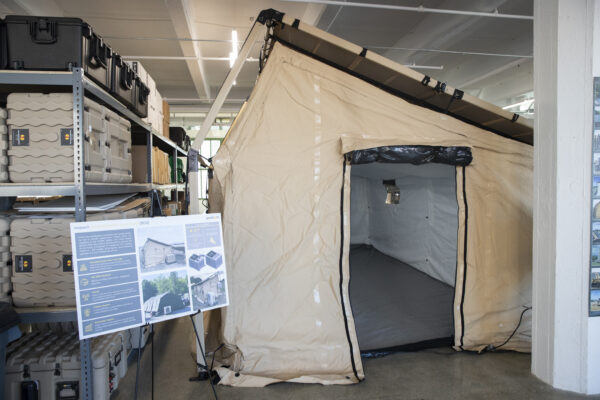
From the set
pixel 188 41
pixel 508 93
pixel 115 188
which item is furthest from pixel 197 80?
pixel 508 93

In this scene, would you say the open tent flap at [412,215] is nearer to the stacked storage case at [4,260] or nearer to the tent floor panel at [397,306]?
the tent floor panel at [397,306]

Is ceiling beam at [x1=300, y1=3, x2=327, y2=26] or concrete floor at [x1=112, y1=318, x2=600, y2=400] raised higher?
ceiling beam at [x1=300, y1=3, x2=327, y2=26]

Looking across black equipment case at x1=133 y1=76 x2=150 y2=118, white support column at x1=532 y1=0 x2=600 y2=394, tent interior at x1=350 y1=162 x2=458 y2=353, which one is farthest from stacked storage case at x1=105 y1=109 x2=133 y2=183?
white support column at x1=532 y1=0 x2=600 y2=394

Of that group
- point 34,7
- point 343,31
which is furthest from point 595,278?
point 34,7

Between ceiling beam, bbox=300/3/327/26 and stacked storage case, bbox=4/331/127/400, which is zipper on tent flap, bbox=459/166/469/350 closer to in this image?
stacked storage case, bbox=4/331/127/400

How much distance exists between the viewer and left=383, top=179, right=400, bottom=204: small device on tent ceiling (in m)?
5.74

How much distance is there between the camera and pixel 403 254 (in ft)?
18.6

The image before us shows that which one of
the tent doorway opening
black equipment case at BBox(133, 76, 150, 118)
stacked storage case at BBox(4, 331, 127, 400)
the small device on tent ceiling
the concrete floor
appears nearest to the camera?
stacked storage case at BBox(4, 331, 127, 400)

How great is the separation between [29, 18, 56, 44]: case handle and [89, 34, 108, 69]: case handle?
196 millimetres

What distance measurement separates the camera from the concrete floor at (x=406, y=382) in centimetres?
230

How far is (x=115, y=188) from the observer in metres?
2.39

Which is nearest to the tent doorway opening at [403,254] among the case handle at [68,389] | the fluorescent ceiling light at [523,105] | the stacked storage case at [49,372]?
the stacked storage case at [49,372]

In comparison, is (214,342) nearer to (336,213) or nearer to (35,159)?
(336,213)

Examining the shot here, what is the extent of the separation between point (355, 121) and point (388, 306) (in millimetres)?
2278
